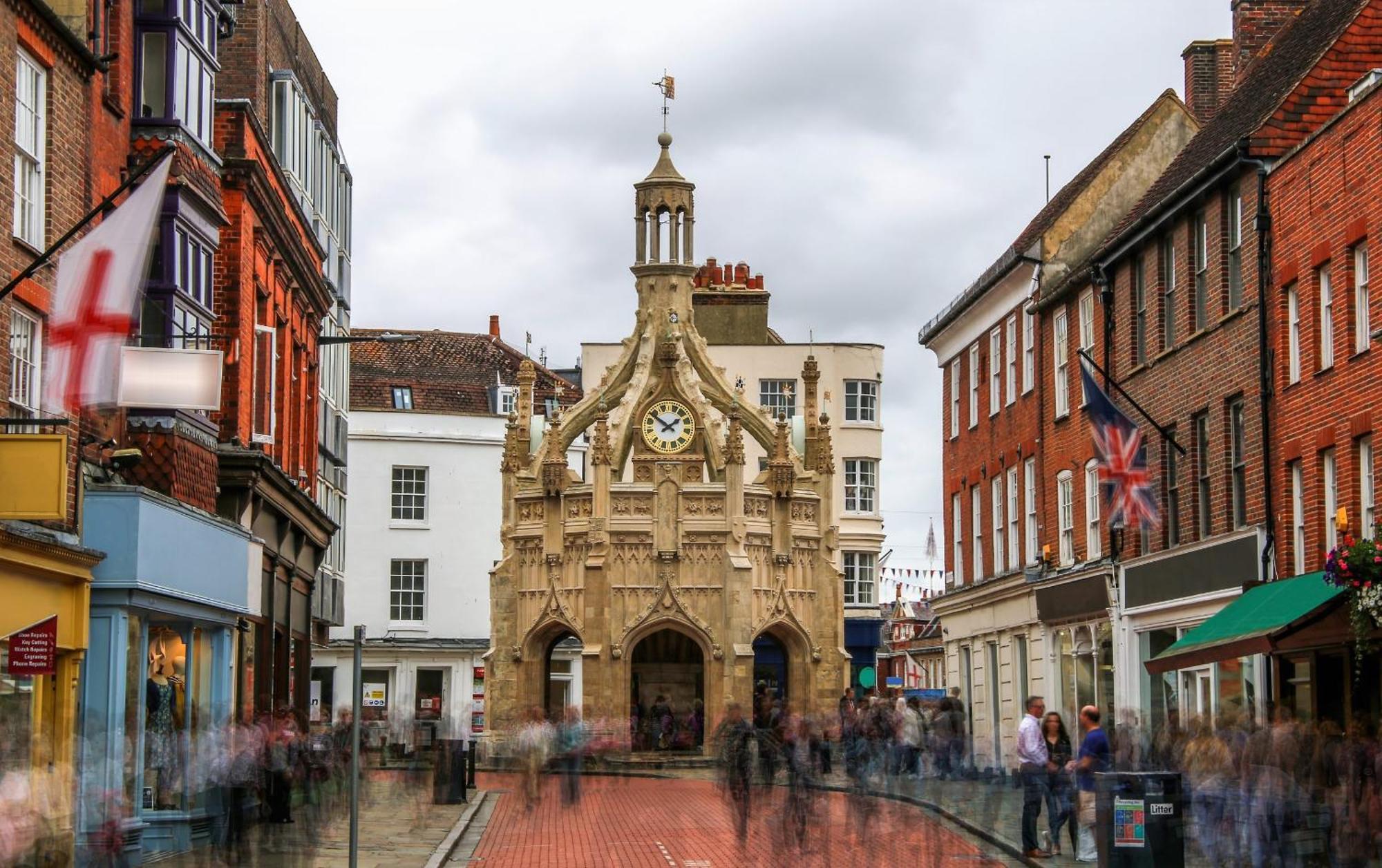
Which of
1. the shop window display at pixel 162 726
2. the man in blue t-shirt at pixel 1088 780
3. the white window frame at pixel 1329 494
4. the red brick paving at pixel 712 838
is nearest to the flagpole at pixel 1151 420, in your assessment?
the white window frame at pixel 1329 494

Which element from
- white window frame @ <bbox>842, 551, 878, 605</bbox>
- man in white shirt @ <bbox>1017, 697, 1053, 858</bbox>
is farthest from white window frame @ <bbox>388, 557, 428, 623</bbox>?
man in white shirt @ <bbox>1017, 697, 1053, 858</bbox>

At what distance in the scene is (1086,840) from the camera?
23156 mm

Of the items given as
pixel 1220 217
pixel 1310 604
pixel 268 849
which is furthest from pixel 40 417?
pixel 1220 217

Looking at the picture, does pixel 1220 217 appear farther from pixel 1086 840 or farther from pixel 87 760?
pixel 87 760

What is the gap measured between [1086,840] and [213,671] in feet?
37.6

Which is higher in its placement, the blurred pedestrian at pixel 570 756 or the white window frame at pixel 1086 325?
the white window frame at pixel 1086 325

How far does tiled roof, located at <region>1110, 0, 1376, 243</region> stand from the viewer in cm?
3061

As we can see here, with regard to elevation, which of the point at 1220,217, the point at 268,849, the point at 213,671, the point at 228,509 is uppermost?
the point at 1220,217

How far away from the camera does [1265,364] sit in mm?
29641

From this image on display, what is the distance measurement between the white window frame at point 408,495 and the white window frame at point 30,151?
48.6 meters

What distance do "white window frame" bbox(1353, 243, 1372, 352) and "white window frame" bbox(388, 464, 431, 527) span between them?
1872 inches

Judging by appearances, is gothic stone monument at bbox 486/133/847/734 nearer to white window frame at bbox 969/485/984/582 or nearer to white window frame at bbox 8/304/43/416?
white window frame at bbox 969/485/984/582

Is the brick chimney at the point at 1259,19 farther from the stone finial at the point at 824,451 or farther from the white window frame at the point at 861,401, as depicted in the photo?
the white window frame at the point at 861,401

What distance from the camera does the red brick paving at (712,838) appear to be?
958 inches
